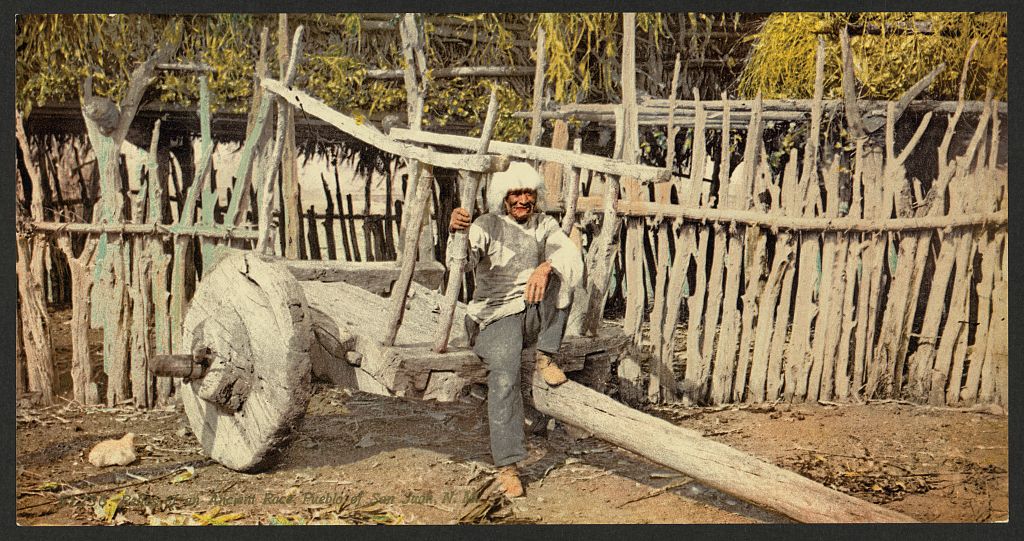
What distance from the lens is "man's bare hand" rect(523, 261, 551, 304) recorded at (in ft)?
13.3

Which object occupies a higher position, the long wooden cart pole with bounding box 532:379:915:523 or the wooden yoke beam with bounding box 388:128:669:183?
the wooden yoke beam with bounding box 388:128:669:183

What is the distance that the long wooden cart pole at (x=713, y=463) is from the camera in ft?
11.6

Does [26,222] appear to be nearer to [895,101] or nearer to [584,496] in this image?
[584,496]

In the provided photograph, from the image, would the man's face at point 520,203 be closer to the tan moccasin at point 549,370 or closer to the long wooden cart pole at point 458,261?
the long wooden cart pole at point 458,261

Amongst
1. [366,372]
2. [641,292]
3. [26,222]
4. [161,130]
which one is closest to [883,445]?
[641,292]

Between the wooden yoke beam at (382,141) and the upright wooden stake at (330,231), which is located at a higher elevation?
the wooden yoke beam at (382,141)

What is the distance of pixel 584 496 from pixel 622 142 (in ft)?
5.36

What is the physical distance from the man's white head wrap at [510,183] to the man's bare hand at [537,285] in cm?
32

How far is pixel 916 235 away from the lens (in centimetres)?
469

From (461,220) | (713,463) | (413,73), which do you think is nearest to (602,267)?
(461,220)

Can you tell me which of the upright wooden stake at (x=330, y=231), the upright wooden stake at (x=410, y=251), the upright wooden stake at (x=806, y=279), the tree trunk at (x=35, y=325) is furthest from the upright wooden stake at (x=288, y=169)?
the upright wooden stake at (x=806, y=279)

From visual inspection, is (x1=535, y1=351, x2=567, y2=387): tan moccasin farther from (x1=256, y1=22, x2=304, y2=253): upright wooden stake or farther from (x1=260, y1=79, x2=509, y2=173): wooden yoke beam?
(x1=256, y1=22, x2=304, y2=253): upright wooden stake

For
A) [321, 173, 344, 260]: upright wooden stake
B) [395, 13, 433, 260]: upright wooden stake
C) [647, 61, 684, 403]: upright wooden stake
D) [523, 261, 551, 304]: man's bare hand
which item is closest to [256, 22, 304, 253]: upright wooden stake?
[395, 13, 433, 260]: upright wooden stake

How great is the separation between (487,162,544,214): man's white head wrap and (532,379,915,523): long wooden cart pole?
820mm
